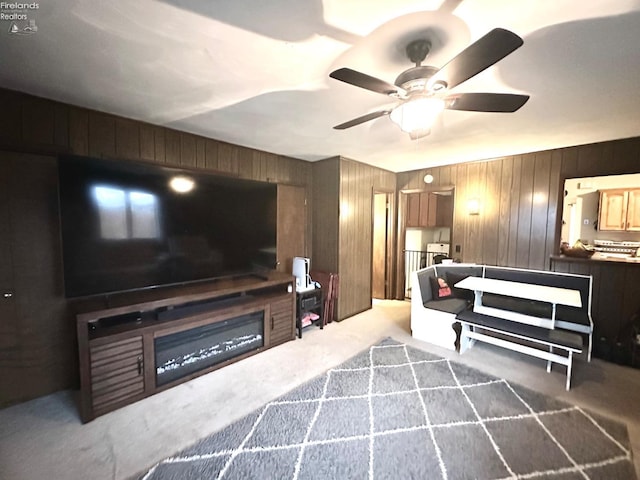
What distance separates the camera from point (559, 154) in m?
3.45

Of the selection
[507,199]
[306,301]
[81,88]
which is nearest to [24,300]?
[81,88]

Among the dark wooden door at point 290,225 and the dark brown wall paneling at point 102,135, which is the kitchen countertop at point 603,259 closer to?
the dark wooden door at point 290,225

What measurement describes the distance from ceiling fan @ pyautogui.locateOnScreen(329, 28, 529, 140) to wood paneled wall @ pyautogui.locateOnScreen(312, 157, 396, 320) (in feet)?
7.59

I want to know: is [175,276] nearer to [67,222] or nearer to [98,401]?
[67,222]

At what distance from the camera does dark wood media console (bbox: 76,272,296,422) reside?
2027 mm

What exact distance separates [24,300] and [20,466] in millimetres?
1215

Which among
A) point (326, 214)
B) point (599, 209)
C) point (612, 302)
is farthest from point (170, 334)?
point (599, 209)

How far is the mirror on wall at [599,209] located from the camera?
5105mm

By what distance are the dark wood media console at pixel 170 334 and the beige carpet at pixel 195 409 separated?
126 millimetres

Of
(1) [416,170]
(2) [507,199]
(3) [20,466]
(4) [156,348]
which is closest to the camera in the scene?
(3) [20,466]

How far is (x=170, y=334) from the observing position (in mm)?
2387

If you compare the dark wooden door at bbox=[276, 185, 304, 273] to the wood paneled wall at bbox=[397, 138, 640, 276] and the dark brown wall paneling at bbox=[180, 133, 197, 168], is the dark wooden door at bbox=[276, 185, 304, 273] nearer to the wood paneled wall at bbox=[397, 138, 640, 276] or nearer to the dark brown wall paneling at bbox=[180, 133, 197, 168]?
the dark brown wall paneling at bbox=[180, 133, 197, 168]

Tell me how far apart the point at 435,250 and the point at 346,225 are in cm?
265

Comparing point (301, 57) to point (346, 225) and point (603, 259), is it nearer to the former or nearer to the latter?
point (346, 225)
